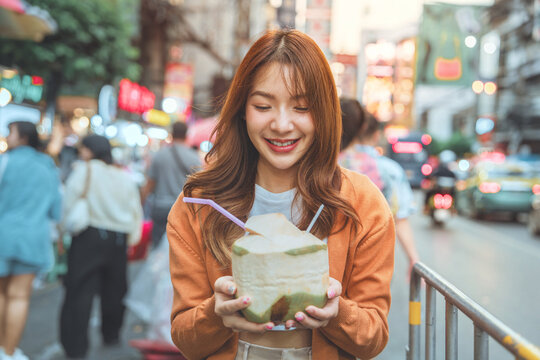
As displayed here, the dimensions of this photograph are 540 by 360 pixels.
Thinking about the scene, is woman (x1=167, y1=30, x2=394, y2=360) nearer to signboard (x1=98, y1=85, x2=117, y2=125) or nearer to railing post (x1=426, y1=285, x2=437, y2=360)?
railing post (x1=426, y1=285, x2=437, y2=360)

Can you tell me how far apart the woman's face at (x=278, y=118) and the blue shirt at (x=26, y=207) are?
3121 mm

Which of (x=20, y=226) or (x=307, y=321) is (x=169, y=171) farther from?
(x=307, y=321)

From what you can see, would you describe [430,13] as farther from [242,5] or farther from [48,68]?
[48,68]

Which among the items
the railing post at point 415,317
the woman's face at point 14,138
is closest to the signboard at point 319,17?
the woman's face at point 14,138

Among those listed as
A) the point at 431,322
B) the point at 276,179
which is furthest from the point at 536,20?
the point at 276,179

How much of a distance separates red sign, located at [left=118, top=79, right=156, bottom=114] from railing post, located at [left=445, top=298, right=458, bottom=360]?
14822 millimetres

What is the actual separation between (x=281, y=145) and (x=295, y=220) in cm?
→ 25

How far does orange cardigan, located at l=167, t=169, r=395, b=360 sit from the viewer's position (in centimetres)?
155

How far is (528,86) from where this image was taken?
3609 cm

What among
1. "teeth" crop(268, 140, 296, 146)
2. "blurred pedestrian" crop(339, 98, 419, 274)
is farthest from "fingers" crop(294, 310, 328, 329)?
"blurred pedestrian" crop(339, 98, 419, 274)

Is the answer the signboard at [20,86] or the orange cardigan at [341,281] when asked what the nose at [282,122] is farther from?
the signboard at [20,86]

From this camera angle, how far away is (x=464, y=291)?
674cm

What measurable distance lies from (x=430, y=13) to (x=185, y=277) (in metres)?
16.3

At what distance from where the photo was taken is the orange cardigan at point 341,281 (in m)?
1.55
